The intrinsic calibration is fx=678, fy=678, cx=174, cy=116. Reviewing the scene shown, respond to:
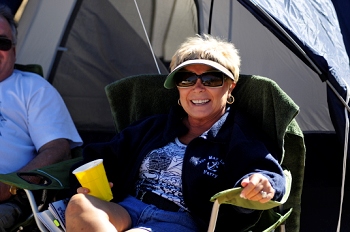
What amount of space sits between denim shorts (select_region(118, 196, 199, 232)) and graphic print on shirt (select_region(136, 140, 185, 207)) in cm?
8

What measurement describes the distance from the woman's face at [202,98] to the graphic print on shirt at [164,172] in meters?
0.18

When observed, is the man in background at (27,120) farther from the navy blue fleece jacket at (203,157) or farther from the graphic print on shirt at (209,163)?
the graphic print on shirt at (209,163)

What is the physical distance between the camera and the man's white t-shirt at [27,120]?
11.3 feet

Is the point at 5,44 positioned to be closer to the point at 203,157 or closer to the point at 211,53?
the point at 211,53

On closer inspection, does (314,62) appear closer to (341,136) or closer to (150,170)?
(341,136)

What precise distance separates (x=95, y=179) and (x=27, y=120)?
2.99 ft

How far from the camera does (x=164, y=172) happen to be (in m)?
2.92

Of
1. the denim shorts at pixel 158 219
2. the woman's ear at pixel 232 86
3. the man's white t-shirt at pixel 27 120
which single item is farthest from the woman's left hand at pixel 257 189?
the man's white t-shirt at pixel 27 120

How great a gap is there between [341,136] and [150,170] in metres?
0.90

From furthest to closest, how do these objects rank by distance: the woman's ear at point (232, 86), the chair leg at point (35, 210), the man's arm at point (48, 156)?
the man's arm at point (48, 156) → the woman's ear at point (232, 86) → the chair leg at point (35, 210)

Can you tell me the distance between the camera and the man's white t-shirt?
3436mm

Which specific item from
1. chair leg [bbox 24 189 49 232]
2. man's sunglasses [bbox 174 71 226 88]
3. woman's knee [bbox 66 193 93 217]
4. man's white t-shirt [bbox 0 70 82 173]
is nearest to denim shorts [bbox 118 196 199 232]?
woman's knee [bbox 66 193 93 217]

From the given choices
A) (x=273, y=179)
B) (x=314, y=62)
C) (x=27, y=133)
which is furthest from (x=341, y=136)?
(x=27, y=133)

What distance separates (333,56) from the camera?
10.6ft
